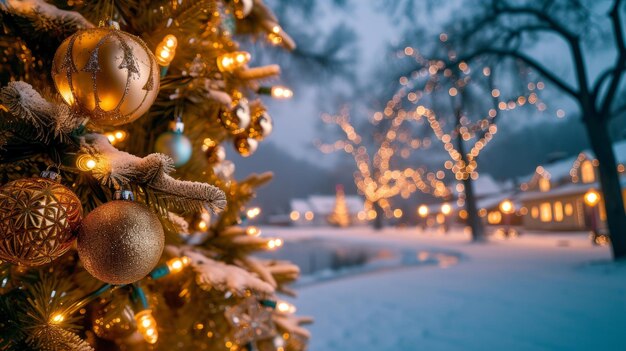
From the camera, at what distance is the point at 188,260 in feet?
4.25

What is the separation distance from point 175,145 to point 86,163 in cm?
43

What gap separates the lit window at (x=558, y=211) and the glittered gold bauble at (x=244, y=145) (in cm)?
3207

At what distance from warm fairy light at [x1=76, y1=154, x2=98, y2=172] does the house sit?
2884 cm

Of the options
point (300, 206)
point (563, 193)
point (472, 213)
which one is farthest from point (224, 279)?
point (300, 206)

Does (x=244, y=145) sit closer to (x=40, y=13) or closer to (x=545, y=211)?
(x=40, y=13)

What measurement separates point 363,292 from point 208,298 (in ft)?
18.6

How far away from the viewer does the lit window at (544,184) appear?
29.1 metres

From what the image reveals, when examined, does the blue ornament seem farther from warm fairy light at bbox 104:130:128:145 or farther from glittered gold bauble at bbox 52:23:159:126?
glittered gold bauble at bbox 52:23:159:126

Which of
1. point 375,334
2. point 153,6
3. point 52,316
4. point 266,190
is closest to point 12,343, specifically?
point 52,316

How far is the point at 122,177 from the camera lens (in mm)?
766

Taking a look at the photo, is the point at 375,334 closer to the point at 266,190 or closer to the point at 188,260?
the point at 188,260

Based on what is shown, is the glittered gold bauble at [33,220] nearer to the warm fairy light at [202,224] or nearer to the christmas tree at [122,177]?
the christmas tree at [122,177]

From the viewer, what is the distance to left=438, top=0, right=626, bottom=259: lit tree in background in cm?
908

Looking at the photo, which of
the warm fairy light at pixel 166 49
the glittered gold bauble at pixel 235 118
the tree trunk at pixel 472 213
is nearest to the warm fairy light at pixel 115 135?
the warm fairy light at pixel 166 49
